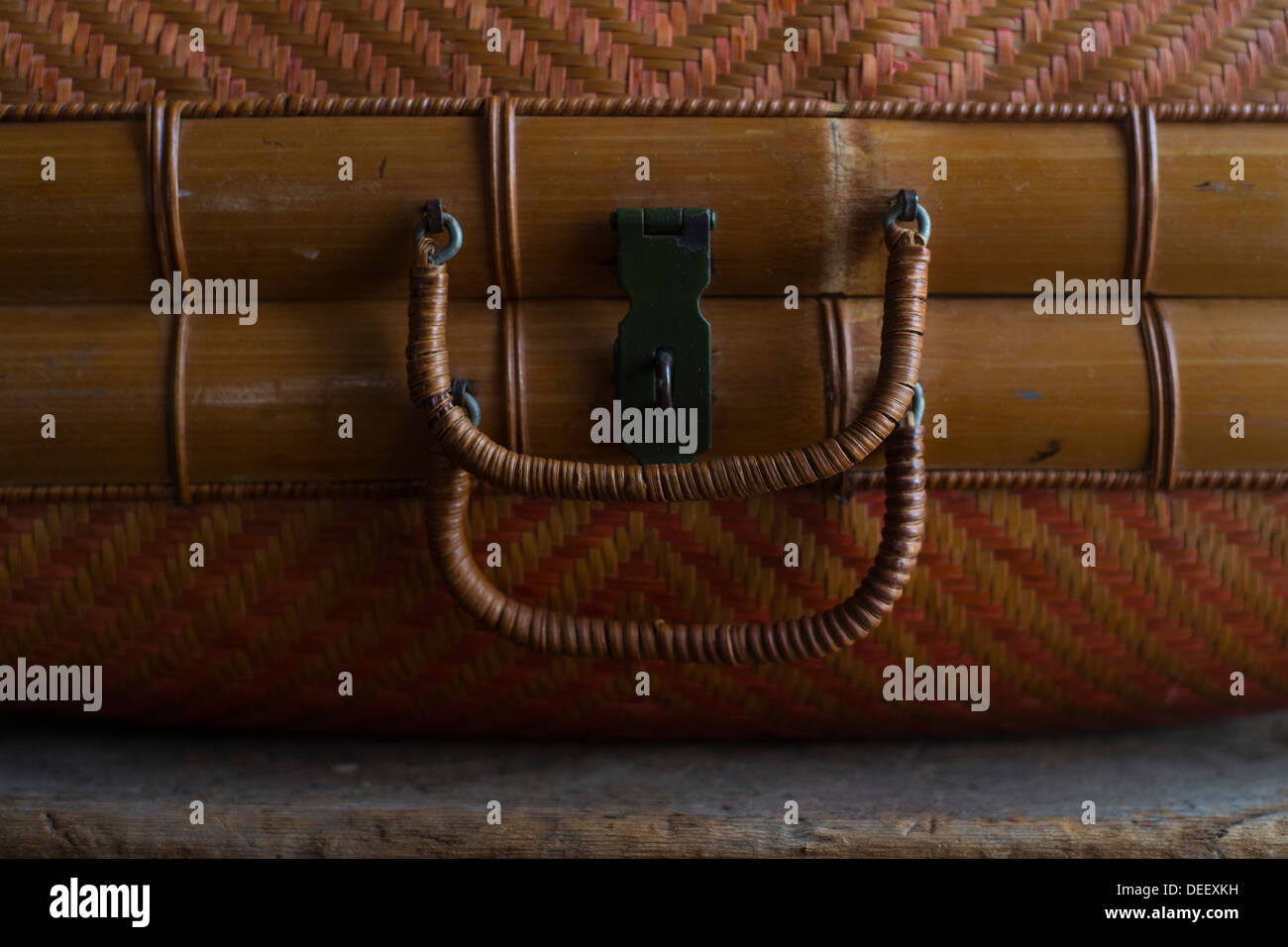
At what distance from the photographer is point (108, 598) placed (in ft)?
2.78

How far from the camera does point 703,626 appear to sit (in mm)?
792

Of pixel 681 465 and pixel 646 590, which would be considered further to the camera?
pixel 646 590

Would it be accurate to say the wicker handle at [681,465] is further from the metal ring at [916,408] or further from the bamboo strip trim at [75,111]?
the bamboo strip trim at [75,111]

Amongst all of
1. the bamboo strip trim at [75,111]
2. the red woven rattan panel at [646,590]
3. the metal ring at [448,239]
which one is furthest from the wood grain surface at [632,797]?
the bamboo strip trim at [75,111]

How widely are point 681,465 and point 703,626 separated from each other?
0.14 m

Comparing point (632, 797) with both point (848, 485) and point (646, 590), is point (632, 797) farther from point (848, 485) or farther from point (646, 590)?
point (848, 485)

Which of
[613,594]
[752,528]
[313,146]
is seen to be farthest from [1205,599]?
[313,146]

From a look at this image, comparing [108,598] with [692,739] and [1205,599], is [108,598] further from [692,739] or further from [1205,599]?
[1205,599]

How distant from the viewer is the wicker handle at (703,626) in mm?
766

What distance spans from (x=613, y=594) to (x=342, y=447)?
0.82ft

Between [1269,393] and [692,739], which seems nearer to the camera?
[1269,393]

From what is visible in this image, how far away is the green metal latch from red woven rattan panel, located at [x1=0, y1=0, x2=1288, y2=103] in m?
0.12

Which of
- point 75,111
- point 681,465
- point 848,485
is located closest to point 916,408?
point 848,485

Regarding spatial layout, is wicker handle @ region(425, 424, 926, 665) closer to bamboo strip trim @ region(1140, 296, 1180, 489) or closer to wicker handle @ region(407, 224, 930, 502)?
wicker handle @ region(407, 224, 930, 502)
